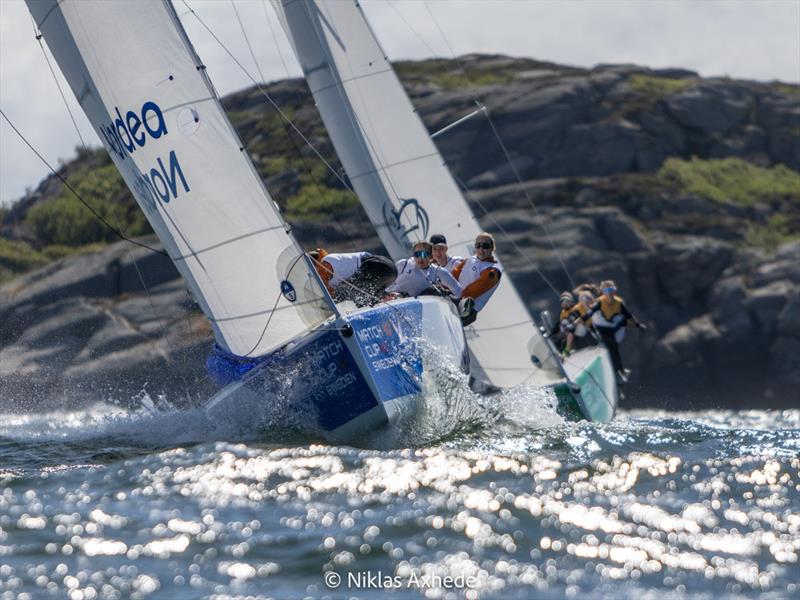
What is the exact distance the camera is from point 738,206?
3369cm

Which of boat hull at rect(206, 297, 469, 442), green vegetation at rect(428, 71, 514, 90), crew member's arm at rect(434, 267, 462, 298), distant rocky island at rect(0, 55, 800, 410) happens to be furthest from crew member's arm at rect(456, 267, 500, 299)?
green vegetation at rect(428, 71, 514, 90)

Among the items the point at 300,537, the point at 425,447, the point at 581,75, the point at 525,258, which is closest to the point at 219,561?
the point at 300,537

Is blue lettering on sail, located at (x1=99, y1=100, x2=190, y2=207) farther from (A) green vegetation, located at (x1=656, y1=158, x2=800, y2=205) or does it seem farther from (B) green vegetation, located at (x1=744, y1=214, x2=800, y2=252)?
(A) green vegetation, located at (x1=656, y1=158, x2=800, y2=205)

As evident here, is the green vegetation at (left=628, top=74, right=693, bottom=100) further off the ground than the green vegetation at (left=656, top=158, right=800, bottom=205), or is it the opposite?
the green vegetation at (left=628, top=74, right=693, bottom=100)

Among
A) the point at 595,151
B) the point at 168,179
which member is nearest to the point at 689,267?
the point at 595,151

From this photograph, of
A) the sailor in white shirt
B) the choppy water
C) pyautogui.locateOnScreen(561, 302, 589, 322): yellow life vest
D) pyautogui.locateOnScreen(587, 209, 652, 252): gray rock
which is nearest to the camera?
the choppy water

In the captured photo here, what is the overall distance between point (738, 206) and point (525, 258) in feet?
24.0

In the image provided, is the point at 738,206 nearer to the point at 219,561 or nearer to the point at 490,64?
the point at 490,64

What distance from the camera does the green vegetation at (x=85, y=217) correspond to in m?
37.1

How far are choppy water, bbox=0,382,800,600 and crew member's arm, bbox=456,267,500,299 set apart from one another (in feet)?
7.60


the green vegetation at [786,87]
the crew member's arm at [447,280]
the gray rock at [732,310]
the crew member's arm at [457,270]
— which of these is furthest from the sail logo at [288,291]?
the green vegetation at [786,87]

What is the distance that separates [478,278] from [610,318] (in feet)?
19.4

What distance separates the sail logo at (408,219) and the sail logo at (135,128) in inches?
211

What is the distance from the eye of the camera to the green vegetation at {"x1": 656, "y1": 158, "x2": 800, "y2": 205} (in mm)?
34531
